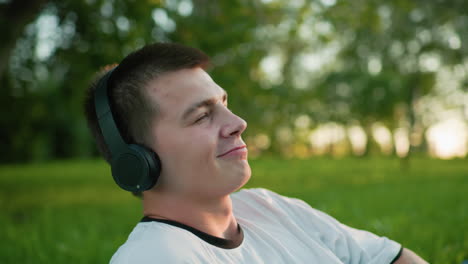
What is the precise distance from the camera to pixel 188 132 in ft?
5.08

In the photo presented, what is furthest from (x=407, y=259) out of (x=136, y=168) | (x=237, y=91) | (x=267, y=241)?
(x=237, y=91)

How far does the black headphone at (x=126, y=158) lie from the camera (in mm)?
1502

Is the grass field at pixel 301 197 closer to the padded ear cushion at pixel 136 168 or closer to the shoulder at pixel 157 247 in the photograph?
the padded ear cushion at pixel 136 168

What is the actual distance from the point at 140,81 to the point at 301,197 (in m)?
5.54

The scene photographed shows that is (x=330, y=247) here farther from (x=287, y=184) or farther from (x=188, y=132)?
(x=287, y=184)

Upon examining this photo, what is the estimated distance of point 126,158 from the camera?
5.13ft

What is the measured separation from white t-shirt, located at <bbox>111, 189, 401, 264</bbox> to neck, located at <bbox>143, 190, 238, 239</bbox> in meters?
0.08

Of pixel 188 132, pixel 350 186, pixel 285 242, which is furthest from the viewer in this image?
pixel 350 186

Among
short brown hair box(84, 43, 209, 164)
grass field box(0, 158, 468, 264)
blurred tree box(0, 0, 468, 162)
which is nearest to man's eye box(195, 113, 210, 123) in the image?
short brown hair box(84, 43, 209, 164)

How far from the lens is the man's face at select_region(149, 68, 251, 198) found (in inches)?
60.4

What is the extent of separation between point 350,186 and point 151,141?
25.0ft

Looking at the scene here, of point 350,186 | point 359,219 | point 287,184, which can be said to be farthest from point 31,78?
point 359,219

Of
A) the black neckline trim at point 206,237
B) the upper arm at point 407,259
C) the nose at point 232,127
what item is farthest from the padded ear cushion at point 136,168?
the upper arm at point 407,259

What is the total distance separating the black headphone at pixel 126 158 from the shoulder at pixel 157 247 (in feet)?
0.58
